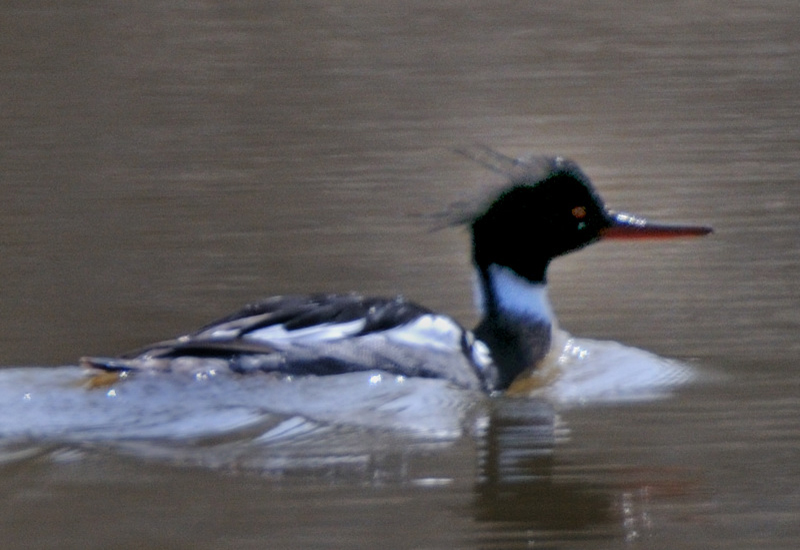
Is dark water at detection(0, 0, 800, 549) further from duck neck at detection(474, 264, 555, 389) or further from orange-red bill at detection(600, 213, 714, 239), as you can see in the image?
orange-red bill at detection(600, 213, 714, 239)

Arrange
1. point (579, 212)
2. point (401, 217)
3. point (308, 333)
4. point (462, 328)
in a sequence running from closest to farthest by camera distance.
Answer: point (308, 333) < point (462, 328) < point (579, 212) < point (401, 217)

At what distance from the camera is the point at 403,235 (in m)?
7.39

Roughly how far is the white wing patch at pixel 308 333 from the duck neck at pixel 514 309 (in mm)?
693

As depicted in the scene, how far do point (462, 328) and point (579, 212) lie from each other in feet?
2.19

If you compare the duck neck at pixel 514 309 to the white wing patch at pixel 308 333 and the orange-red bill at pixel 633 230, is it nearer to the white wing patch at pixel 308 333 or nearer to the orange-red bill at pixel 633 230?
the orange-red bill at pixel 633 230

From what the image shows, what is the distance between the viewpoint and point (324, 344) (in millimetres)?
5742

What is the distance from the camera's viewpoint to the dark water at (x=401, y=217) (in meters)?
4.41

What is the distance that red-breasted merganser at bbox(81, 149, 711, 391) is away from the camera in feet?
18.5

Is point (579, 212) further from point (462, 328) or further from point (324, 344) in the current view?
point (324, 344)

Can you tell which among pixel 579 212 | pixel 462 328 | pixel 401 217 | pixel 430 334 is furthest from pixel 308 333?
pixel 401 217

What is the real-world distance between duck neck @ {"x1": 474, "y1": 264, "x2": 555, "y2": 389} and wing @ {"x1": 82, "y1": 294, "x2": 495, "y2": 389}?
0.35 metres

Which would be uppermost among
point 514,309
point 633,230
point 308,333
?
point 633,230

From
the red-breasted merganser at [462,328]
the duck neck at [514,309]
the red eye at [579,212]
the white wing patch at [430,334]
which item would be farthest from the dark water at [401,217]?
the white wing patch at [430,334]

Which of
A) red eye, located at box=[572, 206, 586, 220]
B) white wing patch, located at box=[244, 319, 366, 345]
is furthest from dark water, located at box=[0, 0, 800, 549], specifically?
white wing patch, located at box=[244, 319, 366, 345]
